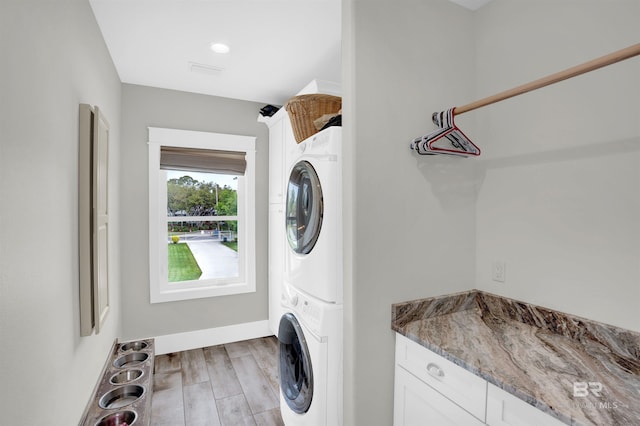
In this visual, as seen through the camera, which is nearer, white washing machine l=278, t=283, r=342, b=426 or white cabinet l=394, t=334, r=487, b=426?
white cabinet l=394, t=334, r=487, b=426

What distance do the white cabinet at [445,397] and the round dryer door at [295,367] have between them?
0.47m

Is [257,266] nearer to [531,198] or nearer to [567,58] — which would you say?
[531,198]

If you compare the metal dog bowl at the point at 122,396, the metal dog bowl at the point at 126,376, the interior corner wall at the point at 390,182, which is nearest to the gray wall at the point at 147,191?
the metal dog bowl at the point at 126,376

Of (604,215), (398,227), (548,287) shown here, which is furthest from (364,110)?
(548,287)

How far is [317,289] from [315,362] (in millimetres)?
370

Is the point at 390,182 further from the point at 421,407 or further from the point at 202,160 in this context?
the point at 202,160

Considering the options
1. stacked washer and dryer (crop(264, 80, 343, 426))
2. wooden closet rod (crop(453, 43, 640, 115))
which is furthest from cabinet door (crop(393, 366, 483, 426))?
wooden closet rod (crop(453, 43, 640, 115))

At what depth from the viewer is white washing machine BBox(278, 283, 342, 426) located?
5.41 ft

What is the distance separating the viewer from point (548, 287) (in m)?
1.55

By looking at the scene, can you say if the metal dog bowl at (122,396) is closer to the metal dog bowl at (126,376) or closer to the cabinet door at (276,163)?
the metal dog bowl at (126,376)

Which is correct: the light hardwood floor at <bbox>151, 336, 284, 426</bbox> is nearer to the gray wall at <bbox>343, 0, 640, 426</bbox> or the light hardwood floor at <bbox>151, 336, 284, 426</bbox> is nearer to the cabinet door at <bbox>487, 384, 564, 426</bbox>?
the gray wall at <bbox>343, 0, 640, 426</bbox>

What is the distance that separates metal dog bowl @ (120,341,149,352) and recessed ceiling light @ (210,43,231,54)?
2478 millimetres

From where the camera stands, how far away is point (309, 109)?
2.02 m

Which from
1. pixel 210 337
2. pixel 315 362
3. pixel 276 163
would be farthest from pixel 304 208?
pixel 210 337
